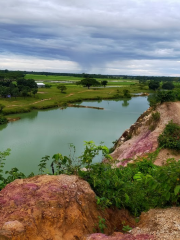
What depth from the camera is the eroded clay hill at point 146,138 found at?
12909 millimetres

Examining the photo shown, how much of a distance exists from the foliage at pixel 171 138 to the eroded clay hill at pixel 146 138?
375 mm

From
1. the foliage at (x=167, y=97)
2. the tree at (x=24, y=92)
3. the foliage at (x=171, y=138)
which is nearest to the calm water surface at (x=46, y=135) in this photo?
the foliage at (x=167, y=97)

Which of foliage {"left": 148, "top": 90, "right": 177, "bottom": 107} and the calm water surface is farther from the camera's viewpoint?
foliage {"left": 148, "top": 90, "right": 177, "bottom": 107}

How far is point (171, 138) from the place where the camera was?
13.4m

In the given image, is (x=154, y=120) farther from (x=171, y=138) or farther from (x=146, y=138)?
(x=171, y=138)

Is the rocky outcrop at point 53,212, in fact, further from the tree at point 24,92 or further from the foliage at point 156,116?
the tree at point 24,92

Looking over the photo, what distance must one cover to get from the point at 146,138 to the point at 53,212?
11.5 metres

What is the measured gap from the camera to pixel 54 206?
485 centimetres

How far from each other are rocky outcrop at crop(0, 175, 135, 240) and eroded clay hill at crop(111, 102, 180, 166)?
7.34m

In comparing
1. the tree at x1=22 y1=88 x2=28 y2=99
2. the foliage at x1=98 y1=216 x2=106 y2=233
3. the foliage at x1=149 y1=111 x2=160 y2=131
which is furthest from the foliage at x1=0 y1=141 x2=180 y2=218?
the tree at x1=22 y1=88 x2=28 y2=99

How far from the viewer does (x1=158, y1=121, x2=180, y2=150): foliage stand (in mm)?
12969

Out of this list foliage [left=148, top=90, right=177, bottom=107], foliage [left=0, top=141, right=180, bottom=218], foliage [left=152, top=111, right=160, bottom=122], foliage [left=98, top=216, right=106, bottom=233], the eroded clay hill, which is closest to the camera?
foliage [left=0, top=141, right=180, bottom=218]

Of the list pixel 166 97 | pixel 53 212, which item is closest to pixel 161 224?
pixel 53 212

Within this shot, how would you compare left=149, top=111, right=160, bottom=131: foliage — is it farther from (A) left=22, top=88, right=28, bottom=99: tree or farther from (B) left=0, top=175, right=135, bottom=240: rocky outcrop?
(A) left=22, top=88, right=28, bottom=99: tree
